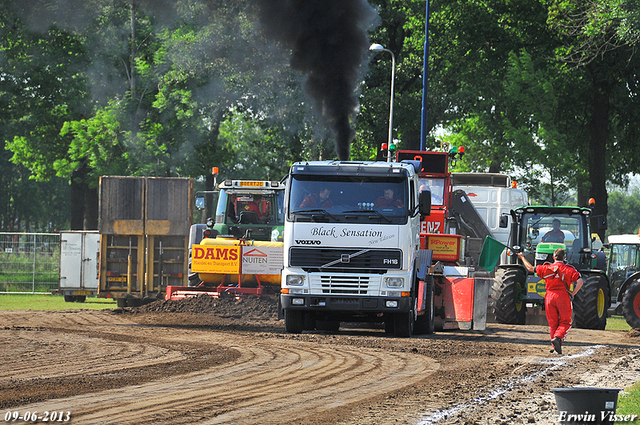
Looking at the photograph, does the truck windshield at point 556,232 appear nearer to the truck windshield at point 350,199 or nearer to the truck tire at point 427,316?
the truck tire at point 427,316

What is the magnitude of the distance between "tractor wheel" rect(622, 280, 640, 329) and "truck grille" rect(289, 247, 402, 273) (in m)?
7.66

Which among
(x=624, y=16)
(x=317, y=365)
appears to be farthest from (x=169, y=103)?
(x=317, y=365)

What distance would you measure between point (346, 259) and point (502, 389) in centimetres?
545

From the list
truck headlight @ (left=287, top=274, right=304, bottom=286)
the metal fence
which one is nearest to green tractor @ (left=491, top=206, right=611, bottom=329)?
truck headlight @ (left=287, top=274, right=304, bottom=286)

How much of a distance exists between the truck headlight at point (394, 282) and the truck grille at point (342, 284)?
32cm

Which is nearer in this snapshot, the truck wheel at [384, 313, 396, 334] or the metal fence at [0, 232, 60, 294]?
the truck wheel at [384, 313, 396, 334]

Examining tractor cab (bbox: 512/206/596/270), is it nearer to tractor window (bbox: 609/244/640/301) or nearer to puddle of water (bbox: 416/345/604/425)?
tractor window (bbox: 609/244/640/301)

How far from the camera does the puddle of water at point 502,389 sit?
8344 mm

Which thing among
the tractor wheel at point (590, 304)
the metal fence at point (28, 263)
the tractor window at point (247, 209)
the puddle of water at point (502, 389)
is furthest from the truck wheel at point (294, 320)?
the metal fence at point (28, 263)

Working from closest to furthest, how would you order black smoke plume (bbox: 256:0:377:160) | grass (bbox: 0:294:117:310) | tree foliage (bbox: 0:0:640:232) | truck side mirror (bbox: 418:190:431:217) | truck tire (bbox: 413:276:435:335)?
truck side mirror (bbox: 418:190:431:217), truck tire (bbox: 413:276:435:335), black smoke plume (bbox: 256:0:377:160), grass (bbox: 0:294:117:310), tree foliage (bbox: 0:0:640:232)

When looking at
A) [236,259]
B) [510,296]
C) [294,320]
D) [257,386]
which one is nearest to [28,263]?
[236,259]

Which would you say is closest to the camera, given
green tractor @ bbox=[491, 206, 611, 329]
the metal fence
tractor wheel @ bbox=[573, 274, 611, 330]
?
tractor wheel @ bbox=[573, 274, 611, 330]

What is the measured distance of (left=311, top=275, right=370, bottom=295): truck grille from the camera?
1538 centimetres

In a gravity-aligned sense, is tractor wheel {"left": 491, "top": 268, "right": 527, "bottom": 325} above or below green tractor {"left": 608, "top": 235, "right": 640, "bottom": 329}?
below
